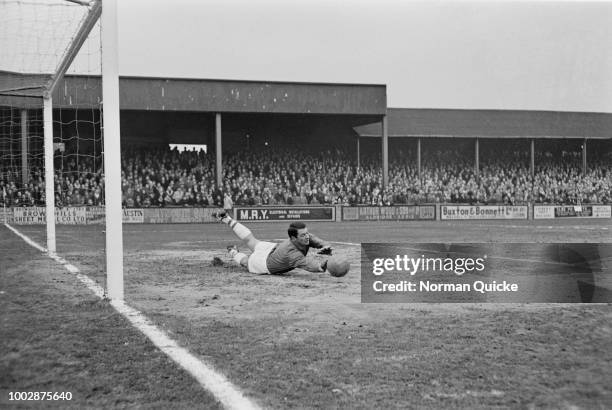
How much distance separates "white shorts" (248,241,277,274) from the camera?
8836mm

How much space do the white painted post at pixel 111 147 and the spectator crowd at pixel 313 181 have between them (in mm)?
18632

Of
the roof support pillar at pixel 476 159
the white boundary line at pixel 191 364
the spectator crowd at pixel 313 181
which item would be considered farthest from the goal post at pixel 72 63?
the roof support pillar at pixel 476 159

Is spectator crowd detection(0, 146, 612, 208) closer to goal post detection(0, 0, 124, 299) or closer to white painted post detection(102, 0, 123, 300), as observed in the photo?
goal post detection(0, 0, 124, 299)

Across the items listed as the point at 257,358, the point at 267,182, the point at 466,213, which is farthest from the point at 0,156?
the point at 257,358

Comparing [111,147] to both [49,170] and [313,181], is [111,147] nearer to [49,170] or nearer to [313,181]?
[49,170]

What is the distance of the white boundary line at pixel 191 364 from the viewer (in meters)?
3.43

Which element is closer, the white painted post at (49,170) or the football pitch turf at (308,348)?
the football pitch turf at (308,348)

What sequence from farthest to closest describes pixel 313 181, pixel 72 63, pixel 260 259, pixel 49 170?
1. pixel 313 181
2. pixel 49 170
3. pixel 72 63
4. pixel 260 259

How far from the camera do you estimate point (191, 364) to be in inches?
160

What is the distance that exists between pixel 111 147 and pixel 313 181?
26.3 meters

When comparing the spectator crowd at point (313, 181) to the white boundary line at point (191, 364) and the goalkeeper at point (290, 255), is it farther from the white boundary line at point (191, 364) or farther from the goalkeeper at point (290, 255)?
the white boundary line at point (191, 364)

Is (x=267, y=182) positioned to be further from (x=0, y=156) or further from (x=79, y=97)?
(x=0, y=156)

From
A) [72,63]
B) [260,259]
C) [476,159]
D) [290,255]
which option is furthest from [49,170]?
[476,159]

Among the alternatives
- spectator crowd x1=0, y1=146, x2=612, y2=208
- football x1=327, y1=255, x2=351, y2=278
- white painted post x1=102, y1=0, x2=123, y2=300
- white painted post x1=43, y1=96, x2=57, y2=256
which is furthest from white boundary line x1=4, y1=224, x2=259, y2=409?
spectator crowd x1=0, y1=146, x2=612, y2=208
